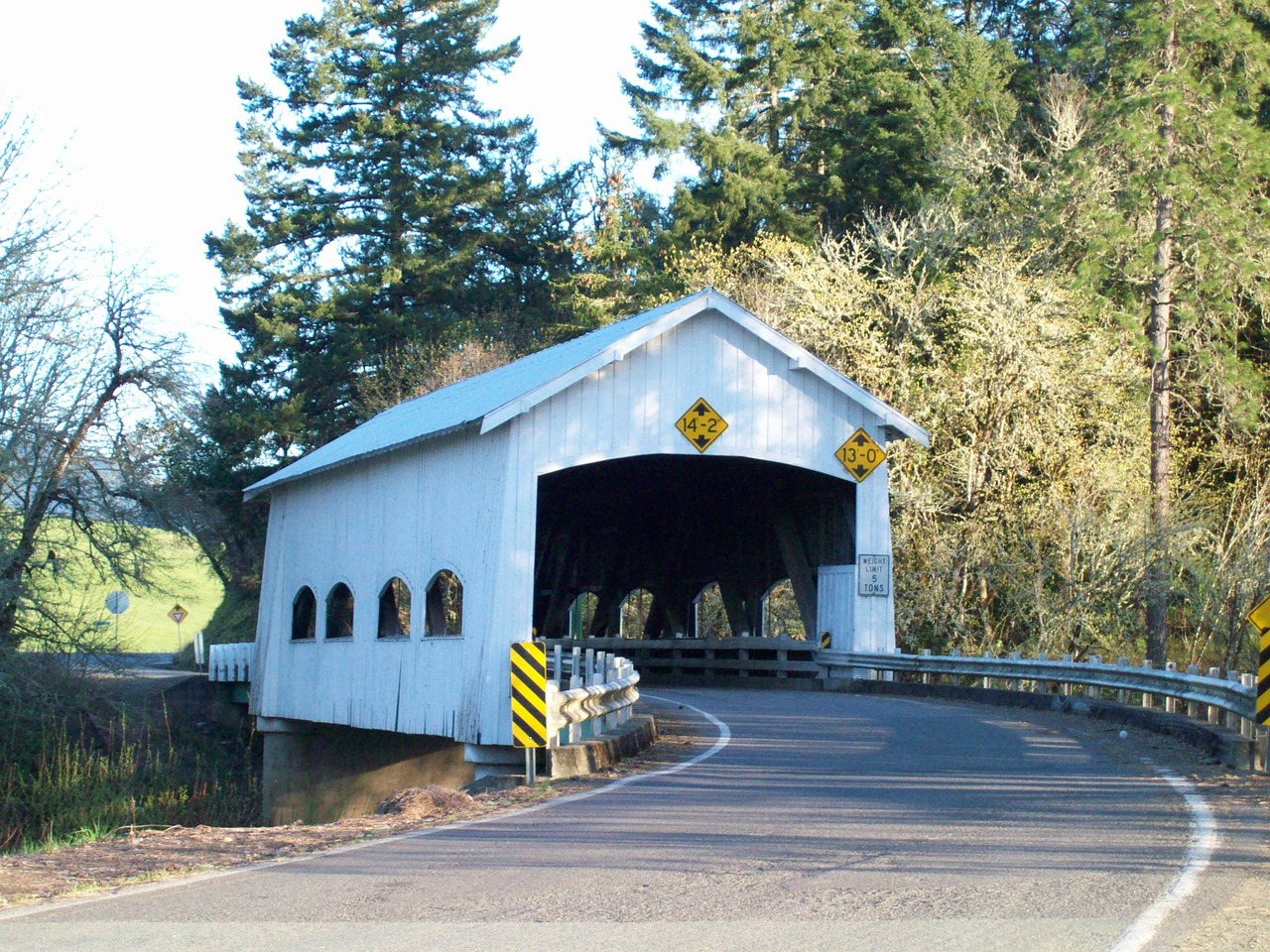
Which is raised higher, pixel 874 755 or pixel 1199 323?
pixel 1199 323

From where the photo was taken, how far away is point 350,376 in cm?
3750

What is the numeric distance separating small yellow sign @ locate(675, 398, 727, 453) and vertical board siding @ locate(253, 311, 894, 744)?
0.31 ft

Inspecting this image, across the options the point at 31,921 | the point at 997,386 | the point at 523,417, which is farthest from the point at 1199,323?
the point at 31,921

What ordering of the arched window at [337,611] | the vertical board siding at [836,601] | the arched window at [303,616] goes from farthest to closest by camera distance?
the arched window at [303,616] < the arched window at [337,611] < the vertical board siding at [836,601]

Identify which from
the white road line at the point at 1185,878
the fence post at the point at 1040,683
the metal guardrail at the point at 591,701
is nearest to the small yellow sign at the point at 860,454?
the fence post at the point at 1040,683

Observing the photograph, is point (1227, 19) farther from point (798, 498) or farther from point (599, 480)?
point (599, 480)

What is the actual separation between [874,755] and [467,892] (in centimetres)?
552

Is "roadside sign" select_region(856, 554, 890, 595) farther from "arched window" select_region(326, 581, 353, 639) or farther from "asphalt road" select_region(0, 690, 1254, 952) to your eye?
"asphalt road" select_region(0, 690, 1254, 952)

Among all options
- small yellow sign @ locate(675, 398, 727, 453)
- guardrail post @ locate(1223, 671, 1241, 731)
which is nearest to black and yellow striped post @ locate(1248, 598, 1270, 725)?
guardrail post @ locate(1223, 671, 1241, 731)

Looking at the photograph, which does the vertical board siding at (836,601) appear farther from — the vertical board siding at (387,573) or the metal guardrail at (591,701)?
the vertical board siding at (387,573)

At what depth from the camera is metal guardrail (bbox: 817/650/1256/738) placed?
1110cm

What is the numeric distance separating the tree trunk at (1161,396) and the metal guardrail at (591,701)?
12871 millimetres

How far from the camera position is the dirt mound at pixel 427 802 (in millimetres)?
9430

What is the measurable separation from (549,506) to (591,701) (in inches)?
445
